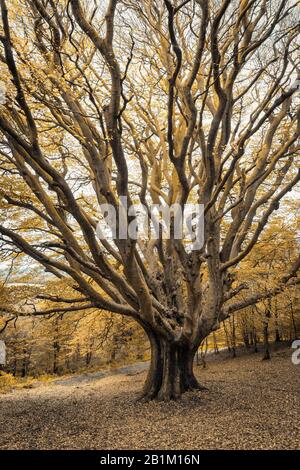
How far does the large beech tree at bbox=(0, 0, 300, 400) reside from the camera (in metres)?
5.28

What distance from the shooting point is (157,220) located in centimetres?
967

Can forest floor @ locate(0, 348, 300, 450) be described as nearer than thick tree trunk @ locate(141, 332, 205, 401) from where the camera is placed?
Yes

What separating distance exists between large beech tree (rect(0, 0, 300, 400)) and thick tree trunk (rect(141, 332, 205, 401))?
33 mm

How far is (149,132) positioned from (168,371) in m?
7.56

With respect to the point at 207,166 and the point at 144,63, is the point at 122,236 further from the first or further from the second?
the point at 144,63

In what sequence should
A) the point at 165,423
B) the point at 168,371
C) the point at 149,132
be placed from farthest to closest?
the point at 149,132 < the point at 168,371 < the point at 165,423

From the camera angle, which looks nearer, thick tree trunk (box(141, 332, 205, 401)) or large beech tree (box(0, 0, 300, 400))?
large beech tree (box(0, 0, 300, 400))

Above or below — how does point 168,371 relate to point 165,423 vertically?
above

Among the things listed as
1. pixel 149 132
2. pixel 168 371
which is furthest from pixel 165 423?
pixel 149 132

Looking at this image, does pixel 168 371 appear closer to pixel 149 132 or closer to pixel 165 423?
pixel 165 423

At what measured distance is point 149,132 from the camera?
10.6 m

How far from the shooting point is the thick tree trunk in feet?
26.9

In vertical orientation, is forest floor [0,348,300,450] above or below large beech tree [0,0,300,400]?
below
